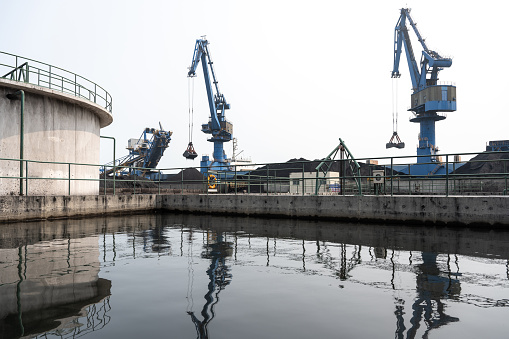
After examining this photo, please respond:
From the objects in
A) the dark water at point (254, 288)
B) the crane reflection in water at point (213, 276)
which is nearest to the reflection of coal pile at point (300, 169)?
the crane reflection in water at point (213, 276)

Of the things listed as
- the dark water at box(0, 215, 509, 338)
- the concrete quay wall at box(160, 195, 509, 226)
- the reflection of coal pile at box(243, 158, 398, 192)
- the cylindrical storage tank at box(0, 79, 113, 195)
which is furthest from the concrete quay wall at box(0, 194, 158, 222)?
the reflection of coal pile at box(243, 158, 398, 192)

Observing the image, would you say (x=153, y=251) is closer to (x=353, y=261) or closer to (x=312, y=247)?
(x=312, y=247)

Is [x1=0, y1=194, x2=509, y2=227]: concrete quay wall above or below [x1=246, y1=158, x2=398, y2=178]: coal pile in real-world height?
below

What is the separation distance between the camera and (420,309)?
341cm

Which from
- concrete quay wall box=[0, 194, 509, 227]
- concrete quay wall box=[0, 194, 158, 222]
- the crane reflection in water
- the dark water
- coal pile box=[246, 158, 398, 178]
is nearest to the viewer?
the dark water

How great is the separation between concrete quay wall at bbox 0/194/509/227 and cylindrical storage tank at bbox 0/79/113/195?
89 cm

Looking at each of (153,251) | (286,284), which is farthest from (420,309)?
(153,251)

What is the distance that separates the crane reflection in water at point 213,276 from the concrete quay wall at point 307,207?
4818 mm

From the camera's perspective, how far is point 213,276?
4.66m

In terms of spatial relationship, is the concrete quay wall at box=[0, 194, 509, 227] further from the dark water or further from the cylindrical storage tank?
the dark water

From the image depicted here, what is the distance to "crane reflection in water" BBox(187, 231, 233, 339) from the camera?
3.13 metres

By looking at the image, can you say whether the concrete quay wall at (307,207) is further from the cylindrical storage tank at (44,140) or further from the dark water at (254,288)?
the dark water at (254,288)

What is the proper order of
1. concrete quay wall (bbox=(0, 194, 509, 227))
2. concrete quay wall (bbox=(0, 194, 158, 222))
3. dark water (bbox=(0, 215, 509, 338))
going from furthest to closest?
concrete quay wall (bbox=(0, 194, 158, 222)) → concrete quay wall (bbox=(0, 194, 509, 227)) → dark water (bbox=(0, 215, 509, 338))

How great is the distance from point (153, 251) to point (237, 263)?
6.19 feet
